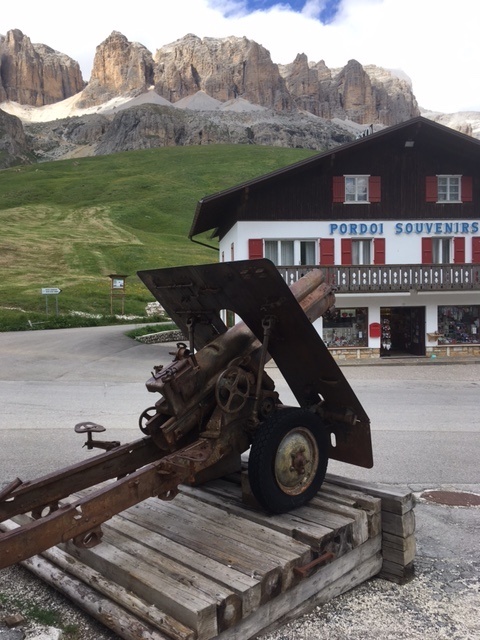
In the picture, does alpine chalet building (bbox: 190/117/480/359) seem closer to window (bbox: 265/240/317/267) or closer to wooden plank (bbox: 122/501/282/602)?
window (bbox: 265/240/317/267)

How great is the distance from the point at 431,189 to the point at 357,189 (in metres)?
3.11

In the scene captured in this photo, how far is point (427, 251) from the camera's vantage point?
23.8m

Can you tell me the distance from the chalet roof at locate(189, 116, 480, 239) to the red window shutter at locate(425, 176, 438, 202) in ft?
5.07

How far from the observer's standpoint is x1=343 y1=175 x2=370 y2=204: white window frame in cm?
2377

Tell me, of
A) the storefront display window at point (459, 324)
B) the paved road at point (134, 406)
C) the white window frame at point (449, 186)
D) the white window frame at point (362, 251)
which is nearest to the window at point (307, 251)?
the white window frame at point (362, 251)

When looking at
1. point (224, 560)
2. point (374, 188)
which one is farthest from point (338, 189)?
point (224, 560)

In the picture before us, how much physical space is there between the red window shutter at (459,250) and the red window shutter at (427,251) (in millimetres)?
1013

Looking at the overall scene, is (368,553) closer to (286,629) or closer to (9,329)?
(286,629)

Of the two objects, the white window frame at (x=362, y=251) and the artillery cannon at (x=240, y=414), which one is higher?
the white window frame at (x=362, y=251)

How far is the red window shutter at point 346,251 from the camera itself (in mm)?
23425

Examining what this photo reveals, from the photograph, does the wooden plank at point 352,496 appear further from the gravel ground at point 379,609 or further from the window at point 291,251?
the window at point 291,251

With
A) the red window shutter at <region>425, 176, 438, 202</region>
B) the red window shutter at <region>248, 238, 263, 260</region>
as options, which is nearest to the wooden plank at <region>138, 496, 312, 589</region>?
the red window shutter at <region>248, 238, 263, 260</region>

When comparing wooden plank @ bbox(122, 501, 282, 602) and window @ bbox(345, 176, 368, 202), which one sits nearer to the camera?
wooden plank @ bbox(122, 501, 282, 602)

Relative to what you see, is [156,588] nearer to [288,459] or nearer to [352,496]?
[288,459]
